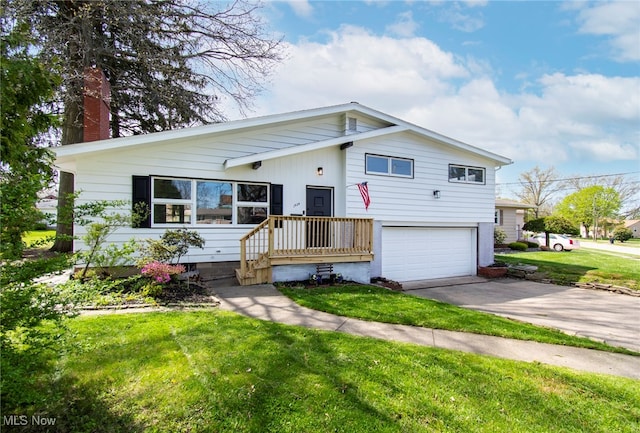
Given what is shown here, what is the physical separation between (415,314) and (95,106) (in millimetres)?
9908

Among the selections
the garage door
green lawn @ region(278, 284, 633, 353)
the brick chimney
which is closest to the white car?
the garage door

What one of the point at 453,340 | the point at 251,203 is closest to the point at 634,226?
the point at 453,340

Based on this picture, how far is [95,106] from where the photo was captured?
8609 millimetres

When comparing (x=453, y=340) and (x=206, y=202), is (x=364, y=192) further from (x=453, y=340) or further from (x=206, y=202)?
(x=453, y=340)

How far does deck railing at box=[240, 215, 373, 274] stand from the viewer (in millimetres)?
7887

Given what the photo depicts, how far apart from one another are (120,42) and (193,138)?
20.0 feet

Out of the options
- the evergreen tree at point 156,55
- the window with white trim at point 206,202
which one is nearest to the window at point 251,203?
the window with white trim at point 206,202

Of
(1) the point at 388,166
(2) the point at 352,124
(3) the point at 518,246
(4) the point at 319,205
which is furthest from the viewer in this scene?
(3) the point at 518,246

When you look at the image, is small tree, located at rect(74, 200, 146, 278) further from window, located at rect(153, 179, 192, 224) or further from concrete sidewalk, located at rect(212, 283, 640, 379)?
concrete sidewalk, located at rect(212, 283, 640, 379)

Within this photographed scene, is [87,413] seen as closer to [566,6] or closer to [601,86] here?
[566,6]

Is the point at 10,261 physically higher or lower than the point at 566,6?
lower

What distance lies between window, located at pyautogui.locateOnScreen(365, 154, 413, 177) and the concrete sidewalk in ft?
19.2

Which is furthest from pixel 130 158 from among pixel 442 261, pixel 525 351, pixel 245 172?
pixel 442 261

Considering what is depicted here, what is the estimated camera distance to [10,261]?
2324 millimetres
